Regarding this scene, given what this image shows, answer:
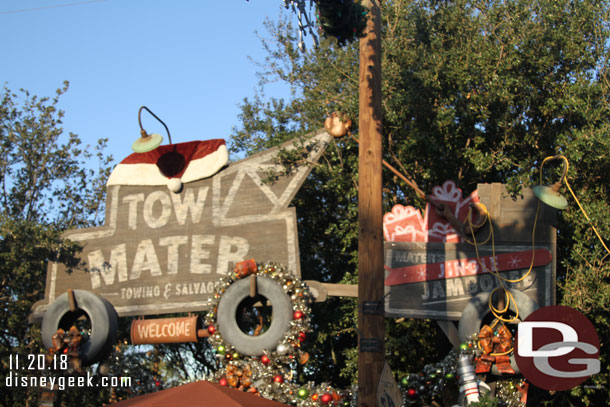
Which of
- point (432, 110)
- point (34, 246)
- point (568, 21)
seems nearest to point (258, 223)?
point (432, 110)

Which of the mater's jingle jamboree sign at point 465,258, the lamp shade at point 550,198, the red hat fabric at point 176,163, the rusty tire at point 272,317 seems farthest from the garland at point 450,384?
the red hat fabric at point 176,163

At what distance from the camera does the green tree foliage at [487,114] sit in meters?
15.3

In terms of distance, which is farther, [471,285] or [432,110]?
[432,110]

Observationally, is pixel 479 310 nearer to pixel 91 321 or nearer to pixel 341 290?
pixel 341 290

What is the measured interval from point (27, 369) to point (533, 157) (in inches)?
531

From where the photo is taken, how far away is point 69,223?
21.7 m

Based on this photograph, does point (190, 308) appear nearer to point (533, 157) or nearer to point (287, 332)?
point (287, 332)

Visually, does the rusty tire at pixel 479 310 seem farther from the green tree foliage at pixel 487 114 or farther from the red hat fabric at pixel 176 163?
the red hat fabric at pixel 176 163

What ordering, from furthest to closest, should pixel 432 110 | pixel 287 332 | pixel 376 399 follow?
1. pixel 432 110
2. pixel 287 332
3. pixel 376 399

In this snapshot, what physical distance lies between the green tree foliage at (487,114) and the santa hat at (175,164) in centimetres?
293

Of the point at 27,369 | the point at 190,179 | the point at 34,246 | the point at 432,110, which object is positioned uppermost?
the point at 432,110

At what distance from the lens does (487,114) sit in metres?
15.9
